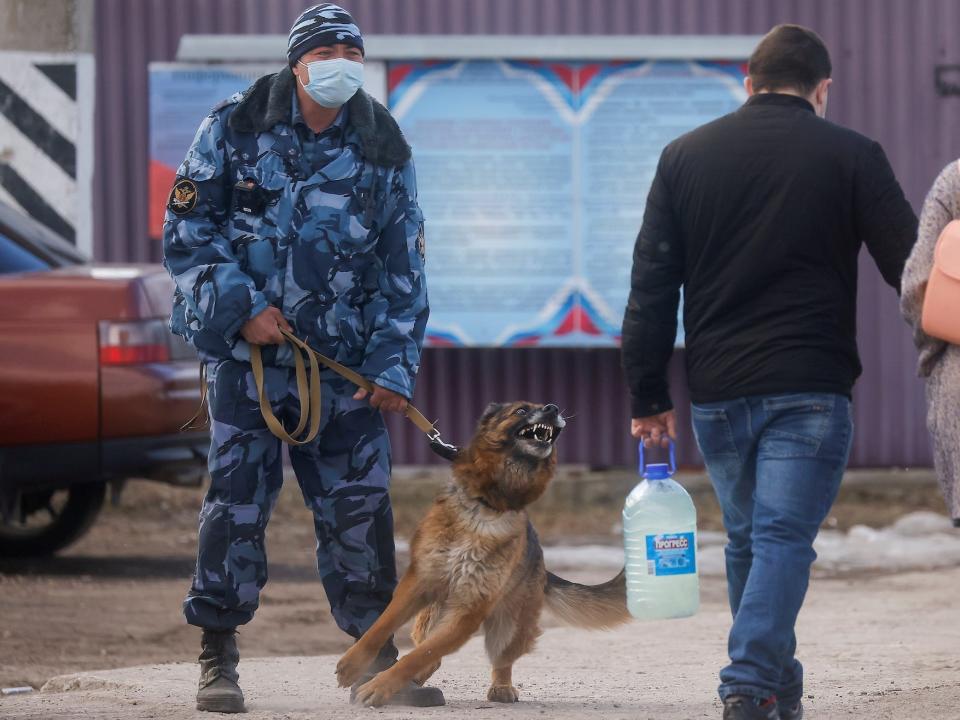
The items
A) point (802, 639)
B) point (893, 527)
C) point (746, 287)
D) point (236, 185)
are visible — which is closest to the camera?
point (746, 287)

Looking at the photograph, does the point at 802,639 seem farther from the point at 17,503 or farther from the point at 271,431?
the point at 17,503

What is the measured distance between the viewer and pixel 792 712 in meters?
4.47

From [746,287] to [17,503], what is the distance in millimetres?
4719

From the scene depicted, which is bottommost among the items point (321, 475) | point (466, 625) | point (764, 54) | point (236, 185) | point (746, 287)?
point (466, 625)

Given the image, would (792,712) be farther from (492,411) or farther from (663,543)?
(492,411)

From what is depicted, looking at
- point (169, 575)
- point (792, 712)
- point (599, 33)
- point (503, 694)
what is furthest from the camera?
point (599, 33)

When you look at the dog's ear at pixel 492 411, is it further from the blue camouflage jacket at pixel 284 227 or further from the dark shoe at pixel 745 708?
the dark shoe at pixel 745 708

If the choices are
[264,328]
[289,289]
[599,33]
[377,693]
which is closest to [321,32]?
[289,289]

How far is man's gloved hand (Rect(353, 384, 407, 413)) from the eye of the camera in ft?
15.6

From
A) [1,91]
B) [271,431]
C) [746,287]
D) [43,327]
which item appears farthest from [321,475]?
[1,91]

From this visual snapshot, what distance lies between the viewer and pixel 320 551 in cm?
493

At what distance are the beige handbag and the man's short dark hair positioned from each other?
585 millimetres

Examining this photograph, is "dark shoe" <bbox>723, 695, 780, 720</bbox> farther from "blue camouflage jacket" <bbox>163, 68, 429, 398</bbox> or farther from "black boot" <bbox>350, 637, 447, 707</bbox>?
"blue camouflage jacket" <bbox>163, 68, 429, 398</bbox>

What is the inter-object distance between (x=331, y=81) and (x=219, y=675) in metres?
1.69
